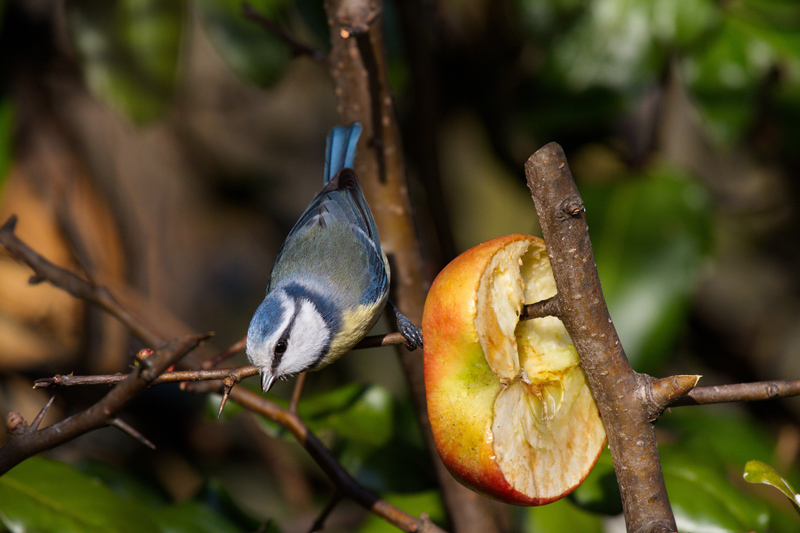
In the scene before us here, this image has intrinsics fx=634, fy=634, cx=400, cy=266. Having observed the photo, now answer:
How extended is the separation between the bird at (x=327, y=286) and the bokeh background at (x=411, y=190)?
144 millimetres

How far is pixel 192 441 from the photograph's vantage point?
2523 millimetres

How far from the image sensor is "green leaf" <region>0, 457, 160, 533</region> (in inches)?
39.4

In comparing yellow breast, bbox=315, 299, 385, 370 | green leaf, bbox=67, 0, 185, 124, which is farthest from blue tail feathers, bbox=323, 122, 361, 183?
green leaf, bbox=67, 0, 185, 124

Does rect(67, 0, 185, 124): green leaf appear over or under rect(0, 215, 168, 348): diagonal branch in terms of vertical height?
over

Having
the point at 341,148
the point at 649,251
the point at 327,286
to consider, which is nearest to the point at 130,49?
the point at 341,148

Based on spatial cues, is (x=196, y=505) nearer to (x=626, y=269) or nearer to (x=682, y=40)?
(x=626, y=269)

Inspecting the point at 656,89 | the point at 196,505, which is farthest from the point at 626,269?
the point at 196,505

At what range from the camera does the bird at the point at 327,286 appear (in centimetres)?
132

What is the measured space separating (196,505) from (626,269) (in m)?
1.16

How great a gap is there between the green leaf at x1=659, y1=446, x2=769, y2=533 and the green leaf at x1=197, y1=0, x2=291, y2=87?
128 cm

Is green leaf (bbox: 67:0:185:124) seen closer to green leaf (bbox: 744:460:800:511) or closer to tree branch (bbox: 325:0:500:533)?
tree branch (bbox: 325:0:500:533)

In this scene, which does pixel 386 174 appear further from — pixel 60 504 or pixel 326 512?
pixel 60 504

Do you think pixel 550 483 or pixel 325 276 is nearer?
pixel 550 483

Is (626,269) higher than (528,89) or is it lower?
lower
